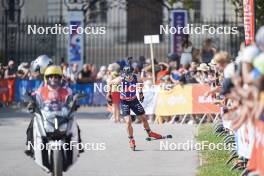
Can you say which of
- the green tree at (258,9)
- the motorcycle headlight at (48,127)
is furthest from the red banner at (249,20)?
the green tree at (258,9)

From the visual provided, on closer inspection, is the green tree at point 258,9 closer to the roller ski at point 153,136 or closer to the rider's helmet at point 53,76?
the roller ski at point 153,136

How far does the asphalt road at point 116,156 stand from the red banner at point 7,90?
6153 mm

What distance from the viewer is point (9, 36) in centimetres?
3828

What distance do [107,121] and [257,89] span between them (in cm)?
1832

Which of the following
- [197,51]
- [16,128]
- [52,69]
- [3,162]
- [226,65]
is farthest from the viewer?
[197,51]

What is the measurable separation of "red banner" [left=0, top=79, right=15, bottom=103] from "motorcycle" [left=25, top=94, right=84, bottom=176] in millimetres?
17997

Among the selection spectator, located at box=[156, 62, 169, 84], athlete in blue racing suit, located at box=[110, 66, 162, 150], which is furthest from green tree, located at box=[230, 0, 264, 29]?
athlete in blue racing suit, located at box=[110, 66, 162, 150]

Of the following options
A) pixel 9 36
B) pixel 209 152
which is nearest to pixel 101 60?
pixel 9 36

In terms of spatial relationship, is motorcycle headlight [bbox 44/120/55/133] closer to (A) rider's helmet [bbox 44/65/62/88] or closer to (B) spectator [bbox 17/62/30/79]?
(A) rider's helmet [bbox 44/65/62/88]

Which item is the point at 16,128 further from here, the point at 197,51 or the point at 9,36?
the point at 9,36

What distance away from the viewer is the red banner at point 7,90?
31.7 metres

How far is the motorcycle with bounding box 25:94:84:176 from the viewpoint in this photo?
13.6 meters

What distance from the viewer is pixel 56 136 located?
1365cm

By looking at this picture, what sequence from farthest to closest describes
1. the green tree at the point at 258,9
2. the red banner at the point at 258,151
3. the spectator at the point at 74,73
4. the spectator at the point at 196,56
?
the spectator at the point at 74,73 → the spectator at the point at 196,56 → the green tree at the point at 258,9 → the red banner at the point at 258,151
